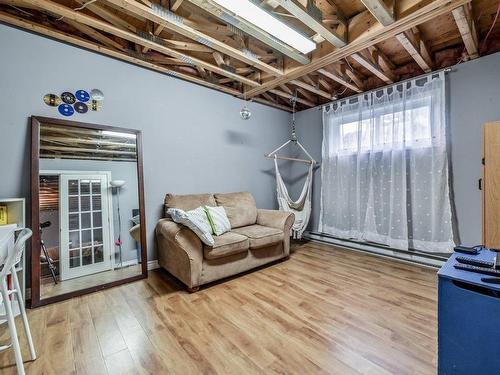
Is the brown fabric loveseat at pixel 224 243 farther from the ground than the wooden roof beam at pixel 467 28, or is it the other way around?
the wooden roof beam at pixel 467 28

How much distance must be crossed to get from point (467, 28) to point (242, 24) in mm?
1953

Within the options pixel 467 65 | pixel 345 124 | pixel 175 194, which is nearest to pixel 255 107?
pixel 345 124

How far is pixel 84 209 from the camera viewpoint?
84.4 inches

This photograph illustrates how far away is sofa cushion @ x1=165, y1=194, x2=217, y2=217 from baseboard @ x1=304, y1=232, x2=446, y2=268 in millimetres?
2017

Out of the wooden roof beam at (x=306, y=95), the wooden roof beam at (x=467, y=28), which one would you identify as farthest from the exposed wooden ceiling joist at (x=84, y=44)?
the wooden roof beam at (x=467, y=28)

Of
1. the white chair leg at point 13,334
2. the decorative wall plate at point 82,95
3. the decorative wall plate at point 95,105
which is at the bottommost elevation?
the white chair leg at point 13,334

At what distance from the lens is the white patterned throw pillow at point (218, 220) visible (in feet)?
8.03

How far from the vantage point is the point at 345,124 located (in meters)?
3.37

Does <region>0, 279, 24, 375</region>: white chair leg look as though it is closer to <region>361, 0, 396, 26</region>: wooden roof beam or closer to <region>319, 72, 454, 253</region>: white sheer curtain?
<region>361, 0, 396, 26</region>: wooden roof beam

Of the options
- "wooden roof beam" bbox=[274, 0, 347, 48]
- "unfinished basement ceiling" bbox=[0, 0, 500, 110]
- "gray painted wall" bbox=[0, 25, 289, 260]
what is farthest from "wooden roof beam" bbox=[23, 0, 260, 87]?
"wooden roof beam" bbox=[274, 0, 347, 48]

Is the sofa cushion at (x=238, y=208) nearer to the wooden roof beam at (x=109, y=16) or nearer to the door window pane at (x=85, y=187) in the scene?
the door window pane at (x=85, y=187)

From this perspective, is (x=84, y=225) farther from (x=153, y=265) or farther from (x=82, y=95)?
(x=82, y=95)

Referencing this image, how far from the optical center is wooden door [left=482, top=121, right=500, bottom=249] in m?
1.87

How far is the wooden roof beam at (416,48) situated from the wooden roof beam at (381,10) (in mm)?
393
